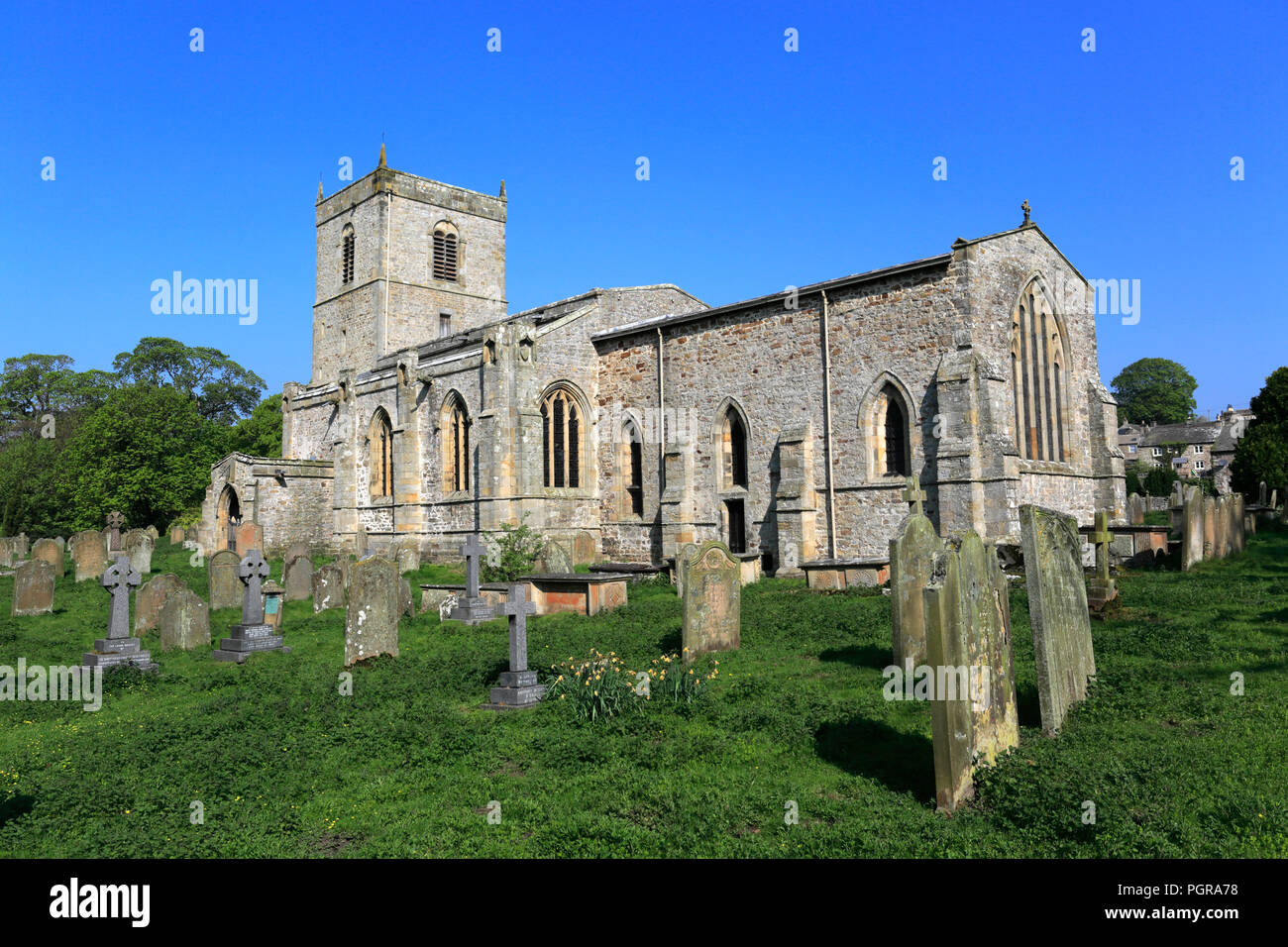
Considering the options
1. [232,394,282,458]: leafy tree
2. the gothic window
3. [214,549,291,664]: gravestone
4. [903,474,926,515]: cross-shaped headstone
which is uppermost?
[232,394,282,458]: leafy tree

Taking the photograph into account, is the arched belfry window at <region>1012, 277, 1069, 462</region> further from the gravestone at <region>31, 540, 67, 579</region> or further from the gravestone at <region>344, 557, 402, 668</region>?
the gravestone at <region>31, 540, 67, 579</region>

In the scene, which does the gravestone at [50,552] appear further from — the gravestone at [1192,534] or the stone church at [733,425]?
the gravestone at [1192,534]

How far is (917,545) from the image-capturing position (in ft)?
30.2

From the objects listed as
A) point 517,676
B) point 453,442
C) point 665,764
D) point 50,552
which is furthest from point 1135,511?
point 50,552

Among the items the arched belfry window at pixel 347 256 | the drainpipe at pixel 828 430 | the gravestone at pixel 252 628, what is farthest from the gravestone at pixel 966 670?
the arched belfry window at pixel 347 256

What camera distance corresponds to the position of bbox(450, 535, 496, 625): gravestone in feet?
49.1

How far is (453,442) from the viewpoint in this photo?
87.6 ft

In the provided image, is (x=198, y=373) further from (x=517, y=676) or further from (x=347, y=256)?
(x=517, y=676)

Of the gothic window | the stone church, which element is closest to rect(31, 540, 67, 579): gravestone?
the stone church

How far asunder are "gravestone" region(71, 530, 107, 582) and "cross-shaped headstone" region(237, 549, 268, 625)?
1238 centimetres
